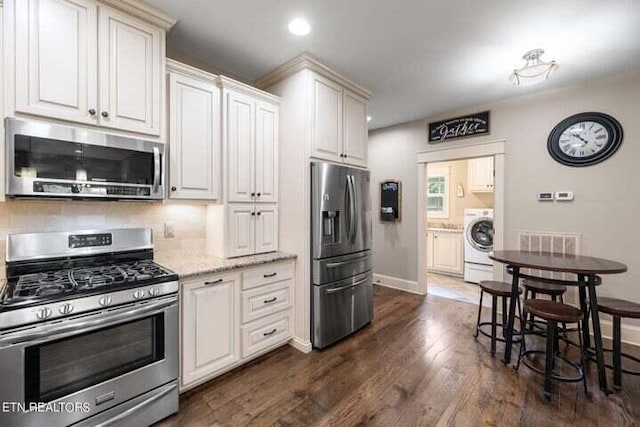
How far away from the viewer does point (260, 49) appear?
245cm

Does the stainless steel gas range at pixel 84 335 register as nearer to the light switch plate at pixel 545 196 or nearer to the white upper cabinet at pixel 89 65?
the white upper cabinet at pixel 89 65

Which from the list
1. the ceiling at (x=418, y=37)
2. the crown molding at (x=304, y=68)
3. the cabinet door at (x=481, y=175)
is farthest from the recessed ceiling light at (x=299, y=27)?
the cabinet door at (x=481, y=175)

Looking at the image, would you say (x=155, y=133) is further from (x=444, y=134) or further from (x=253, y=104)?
(x=444, y=134)

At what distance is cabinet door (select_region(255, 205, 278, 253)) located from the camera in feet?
8.69

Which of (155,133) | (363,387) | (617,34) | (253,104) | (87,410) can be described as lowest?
(363,387)

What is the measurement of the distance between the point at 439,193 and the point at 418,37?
4.36m

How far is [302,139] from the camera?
2613mm

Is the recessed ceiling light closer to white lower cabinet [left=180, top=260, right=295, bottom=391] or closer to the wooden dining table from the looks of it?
white lower cabinet [left=180, top=260, right=295, bottom=391]

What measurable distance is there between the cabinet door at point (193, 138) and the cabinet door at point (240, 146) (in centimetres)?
10

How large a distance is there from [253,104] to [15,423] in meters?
2.48

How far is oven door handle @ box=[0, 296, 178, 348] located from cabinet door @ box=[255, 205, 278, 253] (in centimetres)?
101

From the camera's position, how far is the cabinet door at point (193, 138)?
2.14 m

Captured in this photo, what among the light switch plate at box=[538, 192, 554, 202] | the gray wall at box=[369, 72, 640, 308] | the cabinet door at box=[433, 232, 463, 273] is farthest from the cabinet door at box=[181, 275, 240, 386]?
the cabinet door at box=[433, 232, 463, 273]

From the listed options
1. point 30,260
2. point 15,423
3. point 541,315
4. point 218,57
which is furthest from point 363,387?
point 218,57
